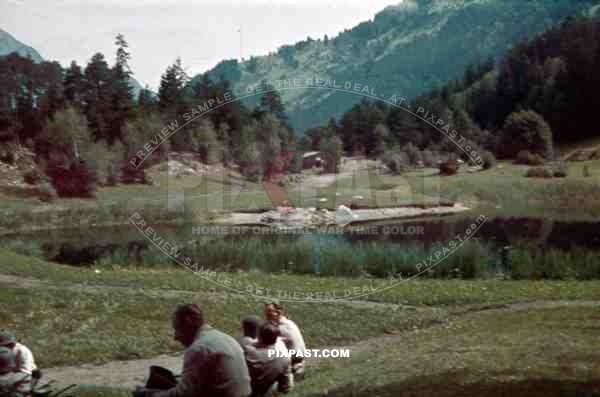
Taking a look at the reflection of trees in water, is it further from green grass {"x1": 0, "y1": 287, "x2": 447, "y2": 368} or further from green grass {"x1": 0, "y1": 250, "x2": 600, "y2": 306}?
green grass {"x1": 0, "y1": 287, "x2": 447, "y2": 368}

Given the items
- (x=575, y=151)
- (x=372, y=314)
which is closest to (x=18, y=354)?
(x=372, y=314)

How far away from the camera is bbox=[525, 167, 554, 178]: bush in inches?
1799

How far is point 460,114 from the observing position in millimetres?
58375

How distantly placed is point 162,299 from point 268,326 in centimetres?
664

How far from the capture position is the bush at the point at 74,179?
43625mm

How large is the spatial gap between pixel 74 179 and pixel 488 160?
1231 inches

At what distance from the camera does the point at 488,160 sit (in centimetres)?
4884

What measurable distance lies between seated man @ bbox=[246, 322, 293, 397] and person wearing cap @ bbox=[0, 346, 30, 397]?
228 cm

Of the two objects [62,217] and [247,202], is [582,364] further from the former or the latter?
[62,217]

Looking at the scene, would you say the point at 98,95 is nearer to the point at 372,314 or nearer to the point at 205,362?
the point at 372,314

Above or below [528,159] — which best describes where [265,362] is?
below

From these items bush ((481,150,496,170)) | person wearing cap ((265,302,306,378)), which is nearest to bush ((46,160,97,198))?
bush ((481,150,496,170))

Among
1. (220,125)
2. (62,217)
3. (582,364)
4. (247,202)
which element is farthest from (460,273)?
(220,125)

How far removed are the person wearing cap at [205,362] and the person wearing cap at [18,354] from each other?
8.68 feet
